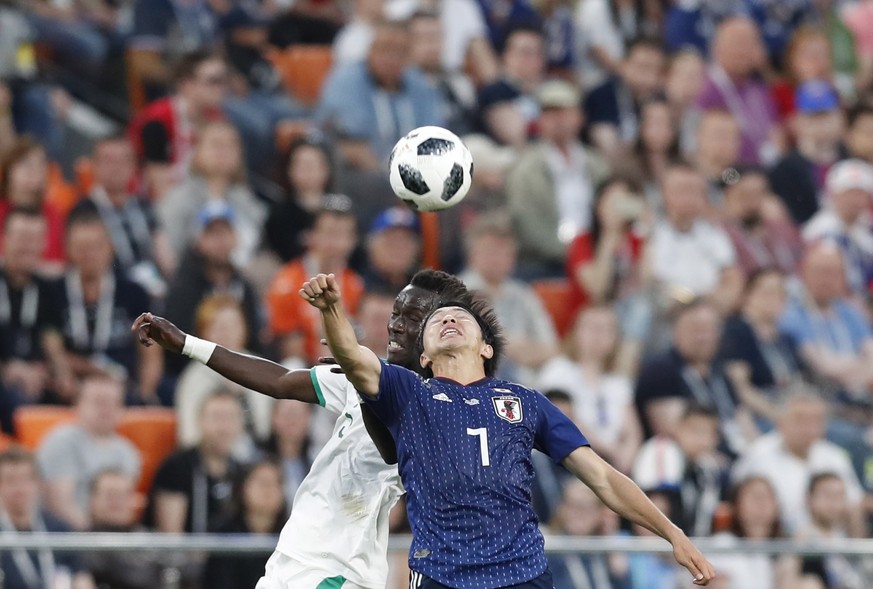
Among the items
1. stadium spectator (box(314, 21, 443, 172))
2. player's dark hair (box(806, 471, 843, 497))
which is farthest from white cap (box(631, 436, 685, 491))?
stadium spectator (box(314, 21, 443, 172))

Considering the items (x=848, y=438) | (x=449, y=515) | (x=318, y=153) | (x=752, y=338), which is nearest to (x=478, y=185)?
(x=318, y=153)

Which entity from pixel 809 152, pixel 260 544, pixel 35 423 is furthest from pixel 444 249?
pixel 809 152

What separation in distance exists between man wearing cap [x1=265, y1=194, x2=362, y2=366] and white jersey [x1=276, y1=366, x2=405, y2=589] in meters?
3.70

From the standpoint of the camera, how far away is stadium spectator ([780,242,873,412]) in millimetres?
12242

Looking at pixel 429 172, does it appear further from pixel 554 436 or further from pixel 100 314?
pixel 100 314

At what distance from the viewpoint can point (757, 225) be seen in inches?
518

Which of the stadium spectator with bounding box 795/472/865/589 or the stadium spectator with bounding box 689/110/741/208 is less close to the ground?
the stadium spectator with bounding box 689/110/741/208

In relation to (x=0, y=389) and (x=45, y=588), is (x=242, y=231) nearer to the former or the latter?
(x=0, y=389)

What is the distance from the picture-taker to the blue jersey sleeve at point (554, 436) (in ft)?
20.9

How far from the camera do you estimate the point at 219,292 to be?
415 inches

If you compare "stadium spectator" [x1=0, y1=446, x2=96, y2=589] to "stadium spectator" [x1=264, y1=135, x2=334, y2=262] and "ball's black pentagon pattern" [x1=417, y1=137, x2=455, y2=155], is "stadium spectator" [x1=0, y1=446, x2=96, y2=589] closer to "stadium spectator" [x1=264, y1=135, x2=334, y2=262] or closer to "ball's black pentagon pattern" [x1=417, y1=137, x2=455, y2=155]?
"stadium spectator" [x1=264, y1=135, x2=334, y2=262]

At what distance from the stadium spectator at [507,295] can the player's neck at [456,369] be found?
463cm

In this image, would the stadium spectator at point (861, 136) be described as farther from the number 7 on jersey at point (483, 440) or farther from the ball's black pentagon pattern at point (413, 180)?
the number 7 on jersey at point (483, 440)

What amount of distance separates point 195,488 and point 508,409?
3.61 meters
